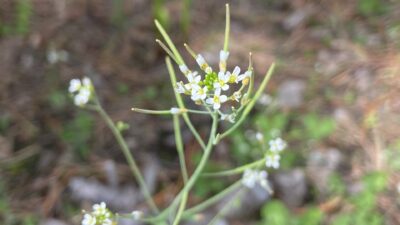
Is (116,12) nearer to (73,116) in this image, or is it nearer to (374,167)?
(73,116)

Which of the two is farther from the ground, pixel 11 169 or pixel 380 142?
pixel 11 169

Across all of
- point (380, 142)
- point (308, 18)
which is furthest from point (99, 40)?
point (380, 142)

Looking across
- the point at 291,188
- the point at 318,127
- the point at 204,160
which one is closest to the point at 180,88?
the point at 204,160

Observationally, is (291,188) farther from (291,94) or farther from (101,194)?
(101,194)

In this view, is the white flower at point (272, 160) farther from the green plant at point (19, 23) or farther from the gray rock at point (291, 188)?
the green plant at point (19, 23)

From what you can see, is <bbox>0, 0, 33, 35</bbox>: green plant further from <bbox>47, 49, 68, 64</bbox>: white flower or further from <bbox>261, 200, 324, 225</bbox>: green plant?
<bbox>261, 200, 324, 225</bbox>: green plant

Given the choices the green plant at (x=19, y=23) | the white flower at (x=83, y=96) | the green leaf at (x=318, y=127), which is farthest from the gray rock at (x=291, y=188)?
the green plant at (x=19, y=23)
